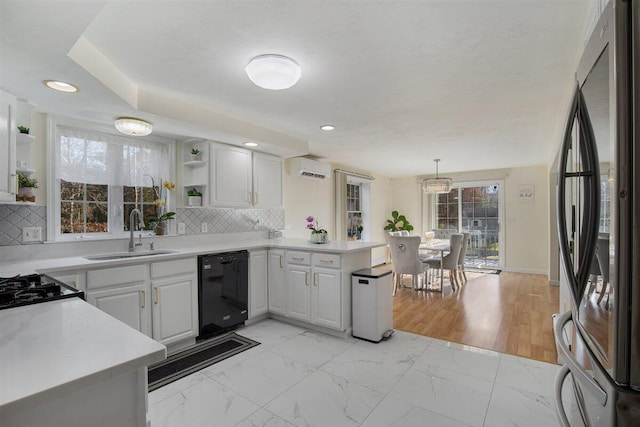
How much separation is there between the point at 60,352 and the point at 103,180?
264 centimetres

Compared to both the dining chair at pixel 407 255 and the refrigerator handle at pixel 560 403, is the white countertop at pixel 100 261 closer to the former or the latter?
the dining chair at pixel 407 255

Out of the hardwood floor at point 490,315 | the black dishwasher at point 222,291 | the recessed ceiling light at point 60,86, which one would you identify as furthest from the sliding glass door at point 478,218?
the recessed ceiling light at point 60,86

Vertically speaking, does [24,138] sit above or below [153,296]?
above

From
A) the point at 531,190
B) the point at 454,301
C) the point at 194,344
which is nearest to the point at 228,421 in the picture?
the point at 194,344

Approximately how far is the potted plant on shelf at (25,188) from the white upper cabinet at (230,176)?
4.57 ft

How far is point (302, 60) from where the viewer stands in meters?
2.06

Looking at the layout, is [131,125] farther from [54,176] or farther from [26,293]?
[26,293]

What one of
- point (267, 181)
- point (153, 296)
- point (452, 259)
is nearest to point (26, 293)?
point (153, 296)

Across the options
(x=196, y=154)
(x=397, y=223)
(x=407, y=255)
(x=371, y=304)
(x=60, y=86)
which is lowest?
(x=371, y=304)

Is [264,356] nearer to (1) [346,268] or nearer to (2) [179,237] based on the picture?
(1) [346,268]

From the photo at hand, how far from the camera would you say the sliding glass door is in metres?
6.87

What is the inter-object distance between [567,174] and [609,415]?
0.68m

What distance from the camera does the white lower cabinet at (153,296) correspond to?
7.66 feet

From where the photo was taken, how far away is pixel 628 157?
2.20 feet
